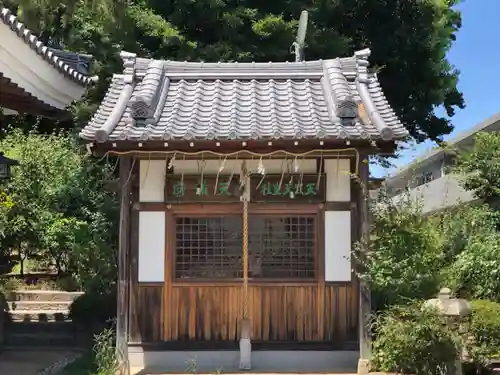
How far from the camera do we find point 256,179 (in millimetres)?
10219

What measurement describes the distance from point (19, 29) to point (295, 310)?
6.90 m

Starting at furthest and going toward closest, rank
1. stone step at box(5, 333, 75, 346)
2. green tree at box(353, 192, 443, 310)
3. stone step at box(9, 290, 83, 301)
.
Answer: stone step at box(9, 290, 83, 301) → stone step at box(5, 333, 75, 346) → green tree at box(353, 192, 443, 310)

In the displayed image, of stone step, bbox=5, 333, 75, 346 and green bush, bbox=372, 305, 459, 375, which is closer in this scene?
green bush, bbox=372, 305, 459, 375

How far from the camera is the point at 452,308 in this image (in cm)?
859

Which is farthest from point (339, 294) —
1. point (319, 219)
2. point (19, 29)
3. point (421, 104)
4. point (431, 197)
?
point (431, 197)

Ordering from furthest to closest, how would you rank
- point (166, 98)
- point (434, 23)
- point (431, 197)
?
1. point (431, 197)
2. point (434, 23)
3. point (166, 98)

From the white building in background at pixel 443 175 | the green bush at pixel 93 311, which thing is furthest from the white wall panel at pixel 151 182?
the green bush at pixel 93 311

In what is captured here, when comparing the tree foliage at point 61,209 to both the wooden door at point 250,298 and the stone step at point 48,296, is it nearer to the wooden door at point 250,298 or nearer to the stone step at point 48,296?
the stone step at point 48,296

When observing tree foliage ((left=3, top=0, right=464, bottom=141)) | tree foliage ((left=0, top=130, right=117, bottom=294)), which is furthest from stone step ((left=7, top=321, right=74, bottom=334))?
tree foliage ((left=3, top=0, right=464, bottom=141))

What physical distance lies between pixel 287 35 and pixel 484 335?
911 centimetres

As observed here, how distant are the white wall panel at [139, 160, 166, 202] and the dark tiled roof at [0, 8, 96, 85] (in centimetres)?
345

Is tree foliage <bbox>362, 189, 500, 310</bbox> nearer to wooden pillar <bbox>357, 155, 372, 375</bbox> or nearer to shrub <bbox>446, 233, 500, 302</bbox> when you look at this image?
wooden pillar <bbox>357, 155, 372, 375</bbox>

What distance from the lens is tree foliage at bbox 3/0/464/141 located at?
15.4 meters

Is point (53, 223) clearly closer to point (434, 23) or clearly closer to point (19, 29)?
point (19, 29)
